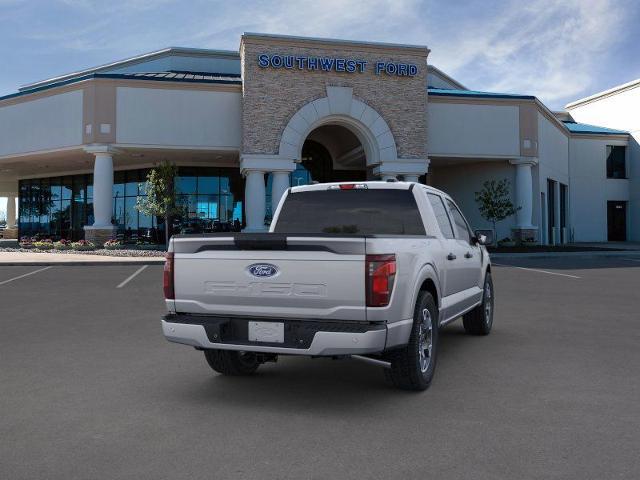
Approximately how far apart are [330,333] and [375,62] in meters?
25.4

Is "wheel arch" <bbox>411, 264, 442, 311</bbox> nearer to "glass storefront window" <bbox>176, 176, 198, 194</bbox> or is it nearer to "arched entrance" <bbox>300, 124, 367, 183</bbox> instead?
"arched entrance" <bbox>300, 124, 367, 183</bbox>

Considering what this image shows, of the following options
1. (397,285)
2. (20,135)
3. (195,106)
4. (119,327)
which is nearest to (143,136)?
(195,106)

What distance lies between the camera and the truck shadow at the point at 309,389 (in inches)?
193

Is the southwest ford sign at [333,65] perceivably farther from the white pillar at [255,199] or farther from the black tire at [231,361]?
the black tire at [231,361]

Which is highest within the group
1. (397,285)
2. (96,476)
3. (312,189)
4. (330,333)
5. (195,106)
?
(195,106)

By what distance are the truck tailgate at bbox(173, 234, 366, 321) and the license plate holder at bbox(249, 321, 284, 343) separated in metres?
0.08

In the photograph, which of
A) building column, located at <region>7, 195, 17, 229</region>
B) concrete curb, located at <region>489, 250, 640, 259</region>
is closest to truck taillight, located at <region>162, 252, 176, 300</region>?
concrete curb, located at <region>489, 250, 640, 259</region>

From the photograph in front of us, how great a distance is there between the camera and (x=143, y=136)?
27922mm

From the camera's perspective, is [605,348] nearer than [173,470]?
No

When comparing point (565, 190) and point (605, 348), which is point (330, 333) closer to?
point (605, 348)

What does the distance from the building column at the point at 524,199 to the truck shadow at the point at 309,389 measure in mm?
26388

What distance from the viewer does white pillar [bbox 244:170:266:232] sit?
2764 centimetres

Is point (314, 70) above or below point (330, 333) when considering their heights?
above

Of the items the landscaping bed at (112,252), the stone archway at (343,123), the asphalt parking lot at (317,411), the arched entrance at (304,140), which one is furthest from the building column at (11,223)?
the asphalt parking lot at (317,411)
